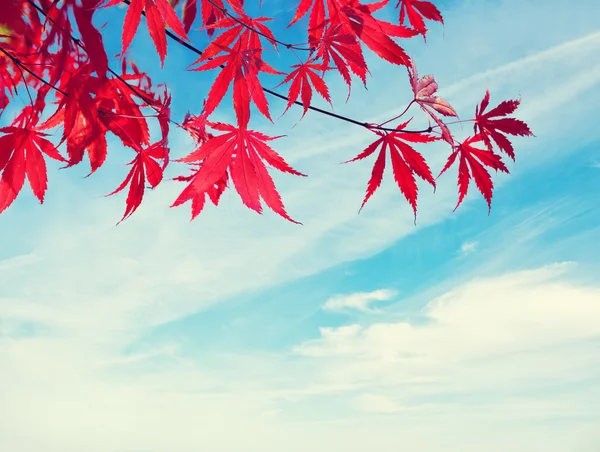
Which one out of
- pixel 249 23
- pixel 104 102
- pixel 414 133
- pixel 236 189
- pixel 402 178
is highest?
pixel 249 23

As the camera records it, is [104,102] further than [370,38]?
Yes

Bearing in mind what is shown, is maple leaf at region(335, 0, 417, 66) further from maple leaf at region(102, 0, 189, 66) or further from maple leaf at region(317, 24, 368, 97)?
maple leaf at region(102, 0, 189, 66)

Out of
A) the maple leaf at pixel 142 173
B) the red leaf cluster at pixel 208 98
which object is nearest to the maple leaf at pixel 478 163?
the red leaf cluster at pixel 208 98

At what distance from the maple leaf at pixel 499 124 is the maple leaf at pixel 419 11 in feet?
1.41

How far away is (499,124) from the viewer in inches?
91.0

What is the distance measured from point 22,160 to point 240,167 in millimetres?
932

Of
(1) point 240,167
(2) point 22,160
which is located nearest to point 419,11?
(1) point 240,167

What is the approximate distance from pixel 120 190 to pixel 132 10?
79 centimetres

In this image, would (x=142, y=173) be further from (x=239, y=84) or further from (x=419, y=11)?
(x=419, y=11)

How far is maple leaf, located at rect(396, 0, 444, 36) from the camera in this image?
2387 millimetres

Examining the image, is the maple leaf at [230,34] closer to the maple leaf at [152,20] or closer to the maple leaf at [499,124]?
the maple leaf at [152,20]

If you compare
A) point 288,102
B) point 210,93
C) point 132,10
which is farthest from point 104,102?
point 288,102

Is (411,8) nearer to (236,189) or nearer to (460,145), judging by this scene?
(460,145)

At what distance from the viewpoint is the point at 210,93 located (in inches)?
74.1
